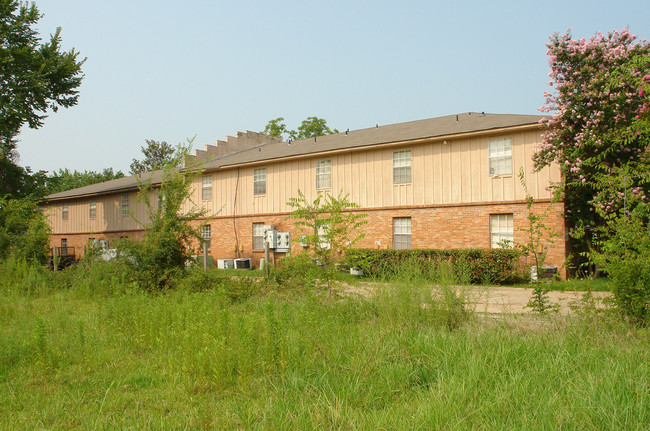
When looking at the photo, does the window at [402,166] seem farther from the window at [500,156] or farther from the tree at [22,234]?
the tree at [22,234]

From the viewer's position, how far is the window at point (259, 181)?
82.8 ft

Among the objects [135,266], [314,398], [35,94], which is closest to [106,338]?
[314,398]

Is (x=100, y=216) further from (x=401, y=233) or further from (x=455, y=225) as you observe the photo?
(x=455, y=225)

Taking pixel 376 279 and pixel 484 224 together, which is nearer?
pixel 376 279

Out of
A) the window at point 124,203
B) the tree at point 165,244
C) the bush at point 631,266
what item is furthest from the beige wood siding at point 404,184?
the bush at point 631,266

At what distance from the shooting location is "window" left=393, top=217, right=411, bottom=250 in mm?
20031

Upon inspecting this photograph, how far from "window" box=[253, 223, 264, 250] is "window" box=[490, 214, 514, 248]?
12.0 m

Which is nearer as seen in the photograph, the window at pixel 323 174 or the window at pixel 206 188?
the window at pixel 323 174

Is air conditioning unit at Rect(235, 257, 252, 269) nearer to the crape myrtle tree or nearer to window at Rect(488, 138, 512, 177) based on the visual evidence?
window at Rect(488, 138, 512, 177)

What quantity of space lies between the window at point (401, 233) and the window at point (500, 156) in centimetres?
408

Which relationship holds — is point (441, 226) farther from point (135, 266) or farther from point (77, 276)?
point (77, 276)

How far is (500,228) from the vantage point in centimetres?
1788

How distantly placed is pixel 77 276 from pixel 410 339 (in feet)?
35.6

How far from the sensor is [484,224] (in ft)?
59.4
